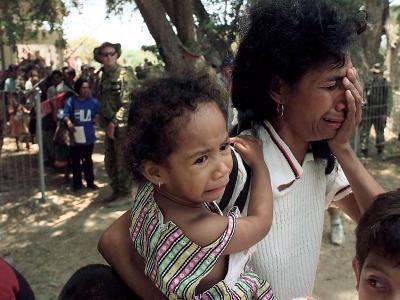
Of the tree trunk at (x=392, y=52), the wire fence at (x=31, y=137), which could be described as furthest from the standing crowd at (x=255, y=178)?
the tree trunk at (x=392, y=52)

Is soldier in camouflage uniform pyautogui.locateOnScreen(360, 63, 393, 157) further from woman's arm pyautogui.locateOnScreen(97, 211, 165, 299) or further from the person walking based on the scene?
woman's arm pyautogui.locateOnScreen(97, 211, 165, 299)

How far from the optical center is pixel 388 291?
39.4 inches

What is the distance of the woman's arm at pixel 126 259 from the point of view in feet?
4.04

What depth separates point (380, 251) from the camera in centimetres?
104

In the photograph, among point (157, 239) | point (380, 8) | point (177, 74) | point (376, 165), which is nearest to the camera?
point (157, 239)

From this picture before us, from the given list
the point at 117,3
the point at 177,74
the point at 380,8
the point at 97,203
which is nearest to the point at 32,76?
the point at 117,3

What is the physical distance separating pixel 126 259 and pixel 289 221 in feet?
1.64

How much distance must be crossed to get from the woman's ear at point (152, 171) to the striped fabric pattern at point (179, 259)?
2.9 inches

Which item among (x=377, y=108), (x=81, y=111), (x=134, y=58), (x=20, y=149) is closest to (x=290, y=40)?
(x=81, y=111)

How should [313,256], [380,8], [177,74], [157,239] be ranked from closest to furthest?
[157,239], [177,74], [313,256], [380,8]

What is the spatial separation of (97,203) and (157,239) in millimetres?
5591

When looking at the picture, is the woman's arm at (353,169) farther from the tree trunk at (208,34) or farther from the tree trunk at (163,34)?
the tree trunk at (208,34)

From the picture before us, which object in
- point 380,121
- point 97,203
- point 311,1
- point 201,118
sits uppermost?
point 311,1

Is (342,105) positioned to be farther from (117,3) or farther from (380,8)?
(117,3)
